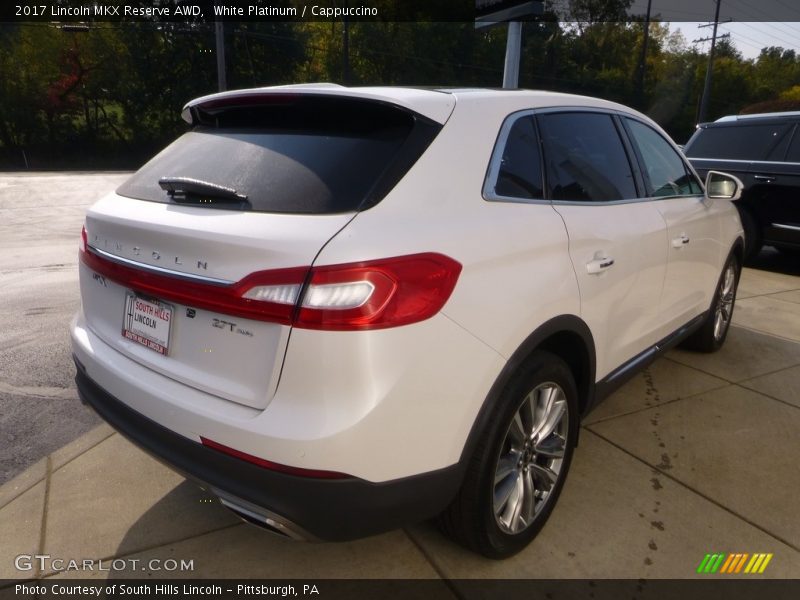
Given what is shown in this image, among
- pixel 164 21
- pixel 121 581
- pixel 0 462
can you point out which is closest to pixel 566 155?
pixel 121 581

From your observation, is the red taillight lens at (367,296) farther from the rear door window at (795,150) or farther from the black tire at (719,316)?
the rear door window at (795,150)

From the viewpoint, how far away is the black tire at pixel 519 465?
2109mm

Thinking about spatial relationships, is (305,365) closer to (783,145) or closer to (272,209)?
(272,209)

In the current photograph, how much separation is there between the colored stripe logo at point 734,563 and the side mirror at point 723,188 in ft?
7.65

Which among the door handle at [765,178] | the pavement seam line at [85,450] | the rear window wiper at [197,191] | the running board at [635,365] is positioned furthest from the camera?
the door handle at [765,178]

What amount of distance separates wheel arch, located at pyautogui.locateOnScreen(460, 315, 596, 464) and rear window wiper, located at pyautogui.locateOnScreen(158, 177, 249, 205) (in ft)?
3.33

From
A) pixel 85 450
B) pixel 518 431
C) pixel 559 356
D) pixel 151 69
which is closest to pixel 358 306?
pixel 518 431

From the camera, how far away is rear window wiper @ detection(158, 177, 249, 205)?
196cm

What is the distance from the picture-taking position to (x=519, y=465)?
7.75 feet

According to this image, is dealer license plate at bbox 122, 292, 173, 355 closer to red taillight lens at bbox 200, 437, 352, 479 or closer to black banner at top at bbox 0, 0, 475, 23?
red taillight lens at bbox 200, 437, 352, 479

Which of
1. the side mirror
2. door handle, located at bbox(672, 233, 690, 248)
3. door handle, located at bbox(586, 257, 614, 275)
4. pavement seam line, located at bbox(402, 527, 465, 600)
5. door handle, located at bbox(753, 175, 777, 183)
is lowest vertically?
pavement seam line, located at bbox(402, 527, 465, 600)

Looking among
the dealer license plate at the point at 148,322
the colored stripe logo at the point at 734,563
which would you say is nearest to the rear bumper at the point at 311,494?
the dealer license plate at the point at 148,322

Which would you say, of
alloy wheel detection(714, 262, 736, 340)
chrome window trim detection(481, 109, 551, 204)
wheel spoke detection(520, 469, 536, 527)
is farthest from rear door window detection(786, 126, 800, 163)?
wheel spoke detection(520, 469, 536, 527)

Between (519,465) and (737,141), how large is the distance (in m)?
7.06
